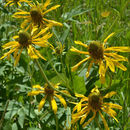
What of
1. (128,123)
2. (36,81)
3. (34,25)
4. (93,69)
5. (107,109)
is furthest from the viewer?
(36,81)

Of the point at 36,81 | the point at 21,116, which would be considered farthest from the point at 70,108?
the point at 36,81

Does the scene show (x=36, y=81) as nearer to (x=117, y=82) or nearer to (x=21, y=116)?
(x=21, y=116)

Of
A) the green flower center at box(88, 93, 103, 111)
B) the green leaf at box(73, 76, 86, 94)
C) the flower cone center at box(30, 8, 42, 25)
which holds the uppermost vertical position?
the flower cone center at box(30, 8, 42, 25)

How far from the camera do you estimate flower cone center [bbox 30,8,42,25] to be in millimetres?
1068

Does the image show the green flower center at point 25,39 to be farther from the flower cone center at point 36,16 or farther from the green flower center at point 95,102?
the green flower center at point 95,102

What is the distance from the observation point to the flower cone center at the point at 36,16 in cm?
107

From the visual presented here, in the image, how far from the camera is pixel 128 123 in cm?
120

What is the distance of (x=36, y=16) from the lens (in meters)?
1.08

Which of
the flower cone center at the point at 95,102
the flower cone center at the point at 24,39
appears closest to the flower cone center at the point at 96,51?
the flower cone center at the point at 95,102

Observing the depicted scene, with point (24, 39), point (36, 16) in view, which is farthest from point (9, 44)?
point (36, 16)

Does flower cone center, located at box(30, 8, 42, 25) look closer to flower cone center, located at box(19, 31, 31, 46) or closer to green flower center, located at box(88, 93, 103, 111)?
flower cone center, located at box(19, 31, 31, 46)

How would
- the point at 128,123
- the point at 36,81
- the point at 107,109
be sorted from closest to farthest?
1. the point at 107,109
2. the point at 128,123
3. the point at 36,81

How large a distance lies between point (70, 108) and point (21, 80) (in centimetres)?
41

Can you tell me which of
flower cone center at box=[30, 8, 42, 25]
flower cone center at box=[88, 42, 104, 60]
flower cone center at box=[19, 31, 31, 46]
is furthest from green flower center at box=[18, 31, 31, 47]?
flower cone center at box=[88, 42, 104, 60]
